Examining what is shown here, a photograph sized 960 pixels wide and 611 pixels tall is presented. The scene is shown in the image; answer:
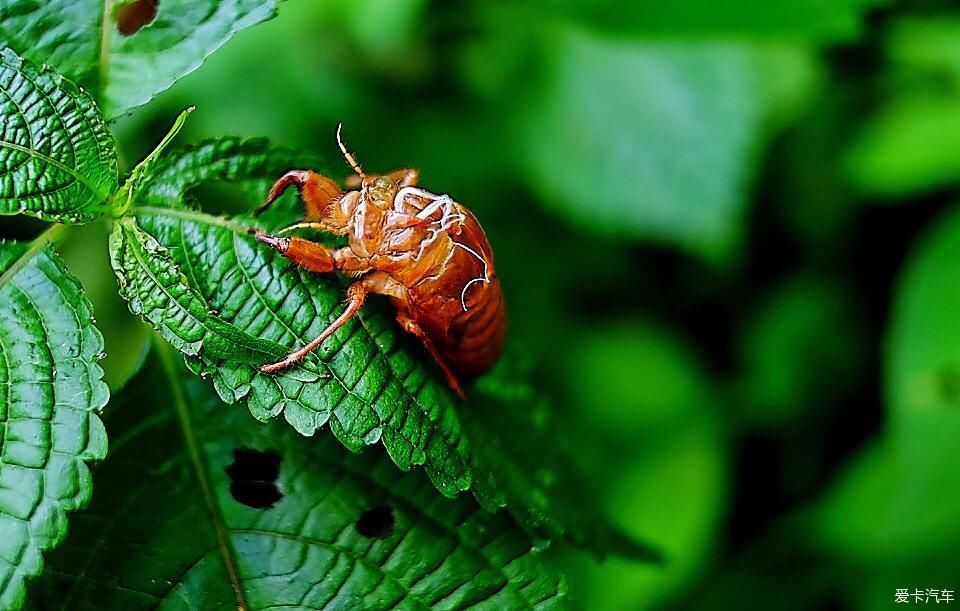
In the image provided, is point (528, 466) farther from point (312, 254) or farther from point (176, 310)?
point (176, 310)

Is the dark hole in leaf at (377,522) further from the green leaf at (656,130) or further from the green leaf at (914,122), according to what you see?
the green leaf at (914,122)

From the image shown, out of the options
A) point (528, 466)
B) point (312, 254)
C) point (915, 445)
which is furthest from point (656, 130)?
point (312, 254)

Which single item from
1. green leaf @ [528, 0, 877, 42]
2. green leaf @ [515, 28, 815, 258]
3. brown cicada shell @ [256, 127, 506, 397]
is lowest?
brown cicada shell @ [256, 127, 506, 397]

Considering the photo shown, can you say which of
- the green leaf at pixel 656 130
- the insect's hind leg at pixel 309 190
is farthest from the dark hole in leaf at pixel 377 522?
the green leaf at pixel 656 130

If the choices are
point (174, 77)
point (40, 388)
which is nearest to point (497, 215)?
point (174, 77)

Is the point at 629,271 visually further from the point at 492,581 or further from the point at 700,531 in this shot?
the point at 492,581

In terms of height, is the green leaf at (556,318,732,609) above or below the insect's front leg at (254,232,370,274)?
above

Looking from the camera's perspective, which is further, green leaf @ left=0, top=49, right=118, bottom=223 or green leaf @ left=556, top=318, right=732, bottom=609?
green leaf @ left=556, top=318, right=732, bottom=609

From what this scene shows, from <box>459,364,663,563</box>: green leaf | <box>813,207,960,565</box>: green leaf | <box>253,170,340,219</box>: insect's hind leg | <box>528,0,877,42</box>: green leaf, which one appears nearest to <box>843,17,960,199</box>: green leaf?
<box>813,207,960,565</box>: green leaf

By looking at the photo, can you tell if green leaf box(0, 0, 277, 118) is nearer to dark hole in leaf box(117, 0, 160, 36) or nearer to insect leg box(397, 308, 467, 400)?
dark hole in leaf box(117, 0, 160, 36)
